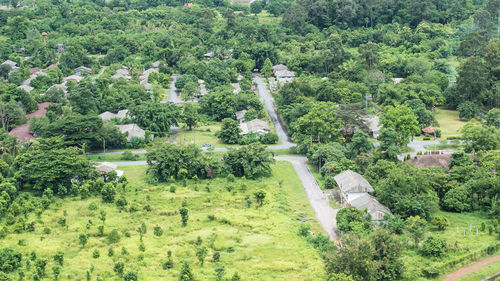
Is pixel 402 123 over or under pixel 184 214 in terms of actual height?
over

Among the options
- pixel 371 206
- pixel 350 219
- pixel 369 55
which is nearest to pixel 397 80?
pixel 369 55

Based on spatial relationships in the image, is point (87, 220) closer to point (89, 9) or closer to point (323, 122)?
point (323, 122)

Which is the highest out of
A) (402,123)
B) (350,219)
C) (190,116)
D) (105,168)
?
(402,123)

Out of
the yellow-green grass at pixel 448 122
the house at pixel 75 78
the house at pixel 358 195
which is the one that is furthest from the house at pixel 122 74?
the house at pixel 358 195

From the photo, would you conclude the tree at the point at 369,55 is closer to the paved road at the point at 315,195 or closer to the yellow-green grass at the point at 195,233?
the paved road at the point at 315,195

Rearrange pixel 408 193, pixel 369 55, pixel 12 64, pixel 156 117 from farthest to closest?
pixel 12 64 → pixel 369 55 → pixel 156 117 → pixel 408 193

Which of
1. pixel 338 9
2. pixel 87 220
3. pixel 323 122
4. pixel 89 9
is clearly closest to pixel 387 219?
pixel 323 122

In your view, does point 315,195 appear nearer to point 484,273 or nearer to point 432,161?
point 432,161
